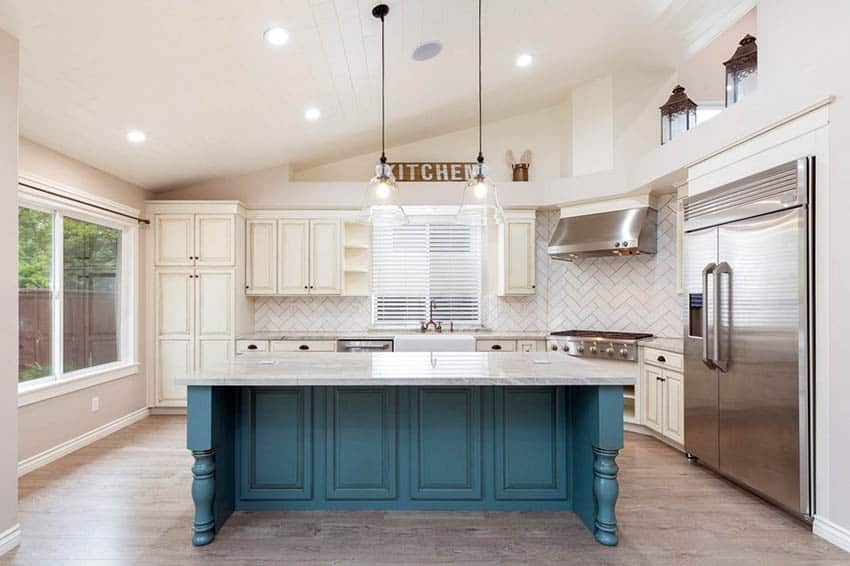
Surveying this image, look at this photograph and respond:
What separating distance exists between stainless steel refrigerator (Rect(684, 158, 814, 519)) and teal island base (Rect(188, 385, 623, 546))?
→ 1.17 m

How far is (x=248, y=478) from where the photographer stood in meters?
2.70

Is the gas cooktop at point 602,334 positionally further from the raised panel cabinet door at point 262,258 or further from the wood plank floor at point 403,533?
the raised panel cabinet door at point 262,258

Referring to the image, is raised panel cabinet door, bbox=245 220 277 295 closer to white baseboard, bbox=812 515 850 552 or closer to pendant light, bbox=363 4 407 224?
pendant light, bbox=363 4 407 224

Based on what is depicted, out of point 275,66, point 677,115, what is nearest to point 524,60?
point 677,115

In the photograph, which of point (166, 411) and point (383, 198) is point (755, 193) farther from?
point (166, 411)

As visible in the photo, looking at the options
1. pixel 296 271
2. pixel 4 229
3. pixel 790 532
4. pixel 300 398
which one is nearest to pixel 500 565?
pixel 300 398

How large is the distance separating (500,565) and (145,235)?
4.61 meters

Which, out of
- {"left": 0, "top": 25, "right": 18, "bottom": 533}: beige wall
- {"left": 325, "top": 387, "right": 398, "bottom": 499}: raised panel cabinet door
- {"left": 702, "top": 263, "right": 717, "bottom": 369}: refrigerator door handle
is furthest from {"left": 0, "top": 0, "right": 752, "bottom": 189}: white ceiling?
{"left": 325, "top": 387, "right": 398, "bottom": 499}: raised panel cabinet door

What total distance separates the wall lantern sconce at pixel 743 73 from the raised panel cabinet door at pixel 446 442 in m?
2.83

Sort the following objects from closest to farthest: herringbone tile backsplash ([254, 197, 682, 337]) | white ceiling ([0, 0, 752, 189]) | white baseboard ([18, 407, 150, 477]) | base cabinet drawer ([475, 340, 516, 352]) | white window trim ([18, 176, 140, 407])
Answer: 1. white ceiling ([0, 0, 752, 189])
2. white baseboard ([18, 407, 150, 477])
3. white window trim ([18, 176, 140, 407])
4. herringbone tile backsplash ([254, 197, 682, 337])
5. base cabinet drawer ([475, 340, 516, 352])

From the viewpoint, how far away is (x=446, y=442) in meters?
2.69

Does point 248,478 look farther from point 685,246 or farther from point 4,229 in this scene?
point 685,246

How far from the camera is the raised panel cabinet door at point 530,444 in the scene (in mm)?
2684

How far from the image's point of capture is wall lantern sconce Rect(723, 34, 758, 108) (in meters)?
3.11
